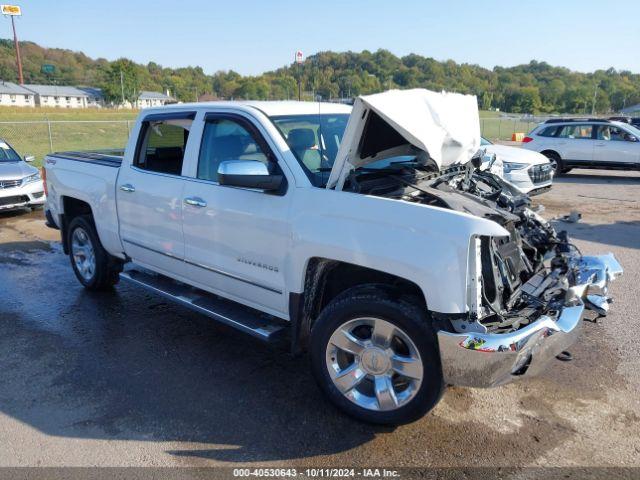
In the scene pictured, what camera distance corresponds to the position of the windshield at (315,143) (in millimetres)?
3830

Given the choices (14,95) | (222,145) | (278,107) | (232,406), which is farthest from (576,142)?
(14,95)

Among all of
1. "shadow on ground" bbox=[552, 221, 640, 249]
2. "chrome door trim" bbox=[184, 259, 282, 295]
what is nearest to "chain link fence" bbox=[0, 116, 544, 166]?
"shadow on ground" bbox=[552, 221, 640, 249]

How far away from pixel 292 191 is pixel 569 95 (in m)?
74.4

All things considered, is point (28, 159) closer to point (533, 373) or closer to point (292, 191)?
point (292, 191)

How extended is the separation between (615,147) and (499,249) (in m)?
14.2

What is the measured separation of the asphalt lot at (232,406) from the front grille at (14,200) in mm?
5508

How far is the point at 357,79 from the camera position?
8086 mm

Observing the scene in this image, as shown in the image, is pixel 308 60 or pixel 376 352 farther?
pixel 308 60

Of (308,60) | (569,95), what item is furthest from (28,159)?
(569,95)

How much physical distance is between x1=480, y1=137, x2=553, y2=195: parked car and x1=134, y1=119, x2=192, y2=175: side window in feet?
23.6

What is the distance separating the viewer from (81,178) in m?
5.65

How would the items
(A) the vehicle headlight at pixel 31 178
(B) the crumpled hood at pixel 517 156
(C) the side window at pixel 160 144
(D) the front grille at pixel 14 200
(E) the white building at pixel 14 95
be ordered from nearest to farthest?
1. (C) the side window at pixel 160 144
2. (D) the front grille at pixel 14 200
3. (A) the vehicle headlight at pixel 31 178
4. (B) the crumpled hood at pixel 517 156
5. (E) the white building at pixel 14 95

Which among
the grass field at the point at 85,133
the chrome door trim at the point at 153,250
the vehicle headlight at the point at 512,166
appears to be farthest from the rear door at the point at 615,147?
the chrome door trim at the point at 153,250

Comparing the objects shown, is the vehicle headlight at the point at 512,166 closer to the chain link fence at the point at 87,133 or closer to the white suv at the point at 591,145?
the white suv at the point at 591,145
